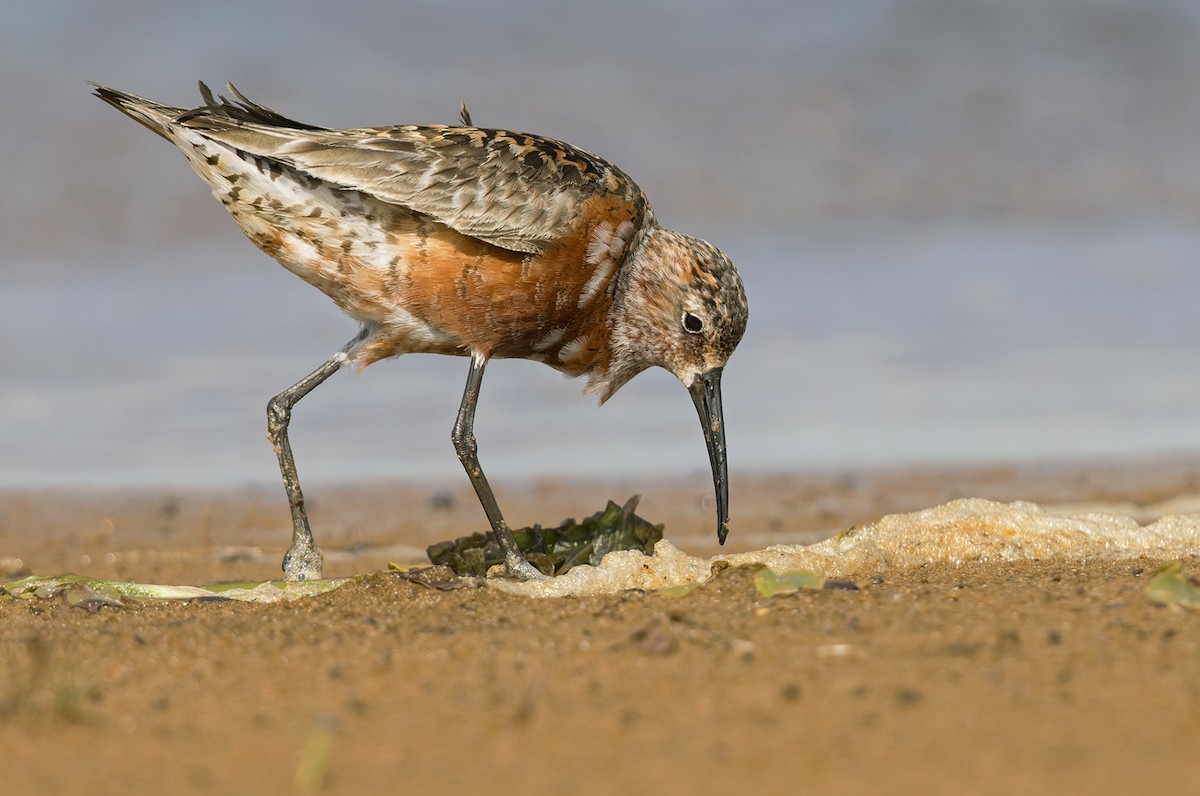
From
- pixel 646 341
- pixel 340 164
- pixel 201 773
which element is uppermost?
pixel 340 164

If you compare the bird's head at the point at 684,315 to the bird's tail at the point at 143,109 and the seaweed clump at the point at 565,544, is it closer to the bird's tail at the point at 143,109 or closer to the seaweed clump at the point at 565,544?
the seaweed clump at the point at 565,544

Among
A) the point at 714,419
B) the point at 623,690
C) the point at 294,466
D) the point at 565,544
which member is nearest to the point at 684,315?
the point at 714,419

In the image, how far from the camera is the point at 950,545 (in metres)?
6.97

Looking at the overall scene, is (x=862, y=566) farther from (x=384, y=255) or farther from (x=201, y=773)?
(x=201, y=773)

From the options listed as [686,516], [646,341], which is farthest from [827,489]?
[646,341]

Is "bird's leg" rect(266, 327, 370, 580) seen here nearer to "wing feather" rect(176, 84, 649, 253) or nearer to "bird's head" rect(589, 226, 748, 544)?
"wing feather" rect(176, 84, 649, 253)

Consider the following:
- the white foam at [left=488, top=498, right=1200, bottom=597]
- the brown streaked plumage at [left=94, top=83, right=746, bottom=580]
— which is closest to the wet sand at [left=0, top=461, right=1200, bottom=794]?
the white foam at [left=488, top=498, right=1200, bottom=597]

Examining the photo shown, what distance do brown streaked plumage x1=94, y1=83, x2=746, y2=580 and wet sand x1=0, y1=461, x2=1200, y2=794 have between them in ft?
6.94

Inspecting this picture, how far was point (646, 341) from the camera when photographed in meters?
8.55

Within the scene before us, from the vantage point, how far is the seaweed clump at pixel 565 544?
757 centimetres

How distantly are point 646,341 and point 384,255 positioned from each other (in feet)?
5.98

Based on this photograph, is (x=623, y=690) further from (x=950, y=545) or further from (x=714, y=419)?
(x=714, y=419)

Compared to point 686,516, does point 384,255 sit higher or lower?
higher

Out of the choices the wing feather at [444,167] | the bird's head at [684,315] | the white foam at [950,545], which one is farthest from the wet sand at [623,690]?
the bird's head at [684,315]
